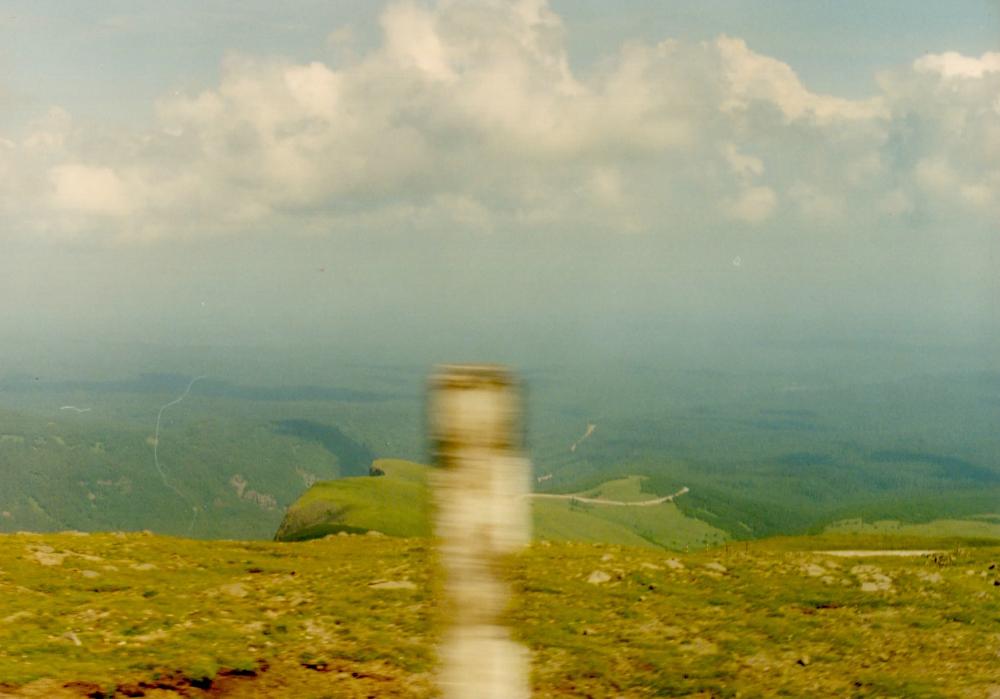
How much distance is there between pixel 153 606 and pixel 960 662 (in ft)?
69.2

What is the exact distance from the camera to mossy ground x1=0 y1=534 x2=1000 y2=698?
1800 centimetres

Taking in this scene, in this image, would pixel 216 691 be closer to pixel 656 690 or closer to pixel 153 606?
pixel 153 606

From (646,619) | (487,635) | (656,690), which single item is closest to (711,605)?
(646,619)

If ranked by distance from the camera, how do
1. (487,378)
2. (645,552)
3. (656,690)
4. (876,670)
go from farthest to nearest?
(645,552), (876,670), (656,690), (487,378)

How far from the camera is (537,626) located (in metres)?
22.6

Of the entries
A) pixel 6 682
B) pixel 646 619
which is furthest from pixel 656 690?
pixel 6 682

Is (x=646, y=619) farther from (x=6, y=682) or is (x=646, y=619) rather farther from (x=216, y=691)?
(x=6, y=682)

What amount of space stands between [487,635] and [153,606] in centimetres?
2162

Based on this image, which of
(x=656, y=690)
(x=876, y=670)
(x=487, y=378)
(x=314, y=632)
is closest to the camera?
(x=487, y=378)

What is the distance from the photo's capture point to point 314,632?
69.3 feet

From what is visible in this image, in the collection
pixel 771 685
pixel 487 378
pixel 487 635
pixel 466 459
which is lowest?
pixel 771 685

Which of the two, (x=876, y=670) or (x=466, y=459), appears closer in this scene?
(x=466, y=459)

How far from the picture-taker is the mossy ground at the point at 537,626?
18.0 metres

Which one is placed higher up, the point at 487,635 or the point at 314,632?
the point at 487,635
